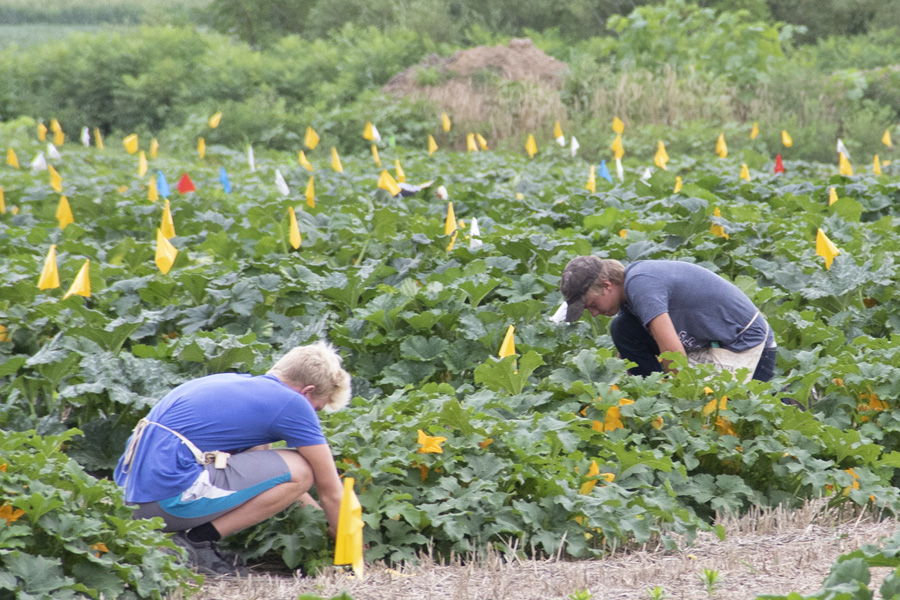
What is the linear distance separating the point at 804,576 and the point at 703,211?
11.8ft

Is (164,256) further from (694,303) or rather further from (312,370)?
(694,303)

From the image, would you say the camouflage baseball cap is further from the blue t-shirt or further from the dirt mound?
the dirt mound

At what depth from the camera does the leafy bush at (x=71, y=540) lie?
2.98m

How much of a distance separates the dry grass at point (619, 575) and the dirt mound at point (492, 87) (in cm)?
1402

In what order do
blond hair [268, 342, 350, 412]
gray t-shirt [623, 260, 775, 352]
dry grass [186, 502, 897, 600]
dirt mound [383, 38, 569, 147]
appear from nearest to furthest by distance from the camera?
dry grass [186, 502, 897, 600] → blond hair [268, 342, 350, 412] → gray t-shirt [623, 260, 775, 352] → dirt mound [383, 38, 569, 147]

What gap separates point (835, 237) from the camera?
7262 mm

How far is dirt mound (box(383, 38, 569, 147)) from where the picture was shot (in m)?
17.8

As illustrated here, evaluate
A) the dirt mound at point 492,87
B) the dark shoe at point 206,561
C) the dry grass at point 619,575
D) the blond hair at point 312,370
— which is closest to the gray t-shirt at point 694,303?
the dry grass at point 619,575

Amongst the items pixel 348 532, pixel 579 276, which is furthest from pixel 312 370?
pixel 579 276

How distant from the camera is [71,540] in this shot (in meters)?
3.09

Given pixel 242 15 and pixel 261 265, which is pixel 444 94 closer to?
pixel 261 265

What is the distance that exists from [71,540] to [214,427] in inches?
29.5

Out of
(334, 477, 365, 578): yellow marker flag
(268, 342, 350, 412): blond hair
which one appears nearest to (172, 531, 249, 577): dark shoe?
(268, 342, 350, 412): blond hair

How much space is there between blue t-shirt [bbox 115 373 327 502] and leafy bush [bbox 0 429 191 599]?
0.34m
